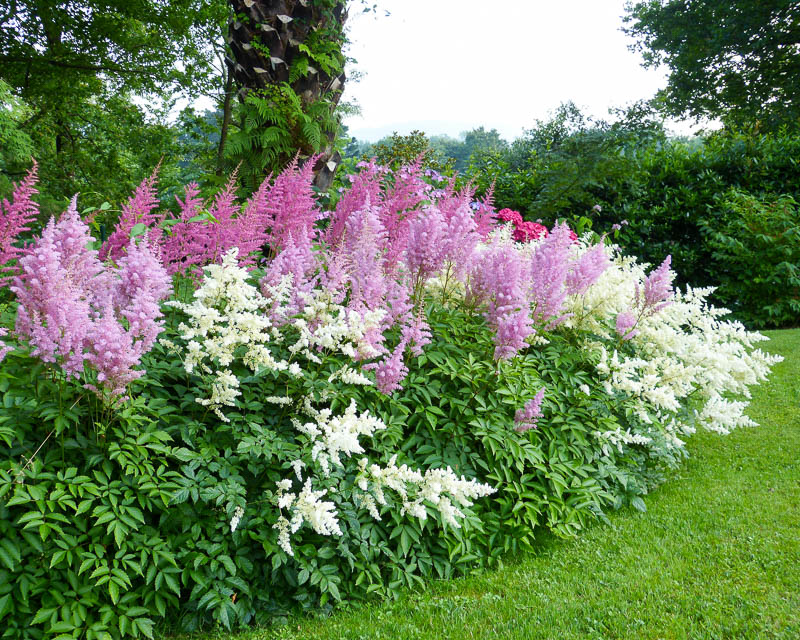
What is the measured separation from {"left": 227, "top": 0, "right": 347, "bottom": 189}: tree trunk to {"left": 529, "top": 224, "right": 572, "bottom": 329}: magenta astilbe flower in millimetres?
2524

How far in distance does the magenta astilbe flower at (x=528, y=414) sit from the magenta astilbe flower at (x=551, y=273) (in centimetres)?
66

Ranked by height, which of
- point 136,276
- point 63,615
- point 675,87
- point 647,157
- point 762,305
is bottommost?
point 63,615

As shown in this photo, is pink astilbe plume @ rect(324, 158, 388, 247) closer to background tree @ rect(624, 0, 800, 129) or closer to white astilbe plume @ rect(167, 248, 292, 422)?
white astilbe plume @ rect(167, 248, 292, 422)

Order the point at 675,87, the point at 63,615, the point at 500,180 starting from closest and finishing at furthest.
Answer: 1. the point at 63,615
2. the point at 500,180
3. the point at 675,87

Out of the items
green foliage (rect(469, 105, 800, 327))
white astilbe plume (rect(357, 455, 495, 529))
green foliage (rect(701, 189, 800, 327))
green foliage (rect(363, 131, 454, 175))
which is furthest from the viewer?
green foliage (rect(363, 131, 454, 175))

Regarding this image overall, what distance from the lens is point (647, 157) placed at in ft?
34.9

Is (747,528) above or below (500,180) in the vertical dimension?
below

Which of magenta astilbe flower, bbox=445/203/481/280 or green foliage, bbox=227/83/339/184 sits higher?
green foliage, bbox=227/83/339/184

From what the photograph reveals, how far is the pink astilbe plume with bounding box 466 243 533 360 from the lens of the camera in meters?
3.09

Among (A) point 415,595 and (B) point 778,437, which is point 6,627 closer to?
(A) point 415,595

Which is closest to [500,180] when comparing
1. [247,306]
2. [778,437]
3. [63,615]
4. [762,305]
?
[762,305]

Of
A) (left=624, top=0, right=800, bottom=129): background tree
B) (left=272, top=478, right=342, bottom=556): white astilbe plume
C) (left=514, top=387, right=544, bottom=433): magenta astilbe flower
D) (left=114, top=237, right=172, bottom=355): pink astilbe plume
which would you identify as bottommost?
(left=272, top=478, right=342, bottom=556): white astilbe plume

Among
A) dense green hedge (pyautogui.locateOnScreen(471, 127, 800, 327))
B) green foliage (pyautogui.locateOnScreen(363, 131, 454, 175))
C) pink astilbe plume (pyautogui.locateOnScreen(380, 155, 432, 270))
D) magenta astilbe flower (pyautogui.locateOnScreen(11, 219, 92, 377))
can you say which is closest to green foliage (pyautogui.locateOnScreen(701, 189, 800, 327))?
dense green hedge (pyautogui.locateOnScreen(471, 127, 800, 327))

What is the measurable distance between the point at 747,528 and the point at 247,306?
130 inches
